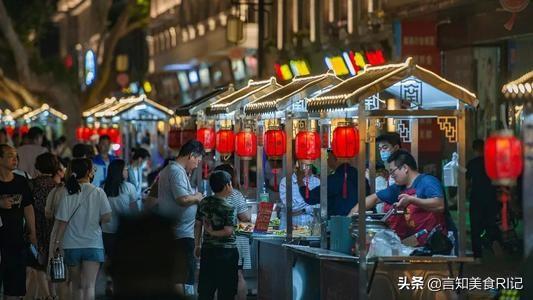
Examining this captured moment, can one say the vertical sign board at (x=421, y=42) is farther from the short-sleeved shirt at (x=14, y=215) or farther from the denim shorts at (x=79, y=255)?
the short-sleeved shirt at (x=14, y=215)

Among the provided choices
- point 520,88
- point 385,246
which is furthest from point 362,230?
point 520,88

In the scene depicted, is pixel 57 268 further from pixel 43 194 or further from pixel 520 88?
pixel 520 88

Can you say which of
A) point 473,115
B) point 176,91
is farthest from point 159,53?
point 473,115

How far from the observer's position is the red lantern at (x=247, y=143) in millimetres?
18062

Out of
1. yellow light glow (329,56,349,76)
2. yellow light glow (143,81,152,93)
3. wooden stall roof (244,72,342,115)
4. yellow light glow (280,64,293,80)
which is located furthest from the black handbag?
yellow light glow (143,81,152,93)

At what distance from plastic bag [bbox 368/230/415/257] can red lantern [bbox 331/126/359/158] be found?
145 cm

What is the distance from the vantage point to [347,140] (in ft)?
44.0

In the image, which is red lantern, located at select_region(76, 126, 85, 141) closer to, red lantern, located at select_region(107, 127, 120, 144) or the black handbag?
red lantern, located at select_region(107, 127, 120, 144)

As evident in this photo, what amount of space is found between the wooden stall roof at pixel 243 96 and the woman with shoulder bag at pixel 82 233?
156 inches

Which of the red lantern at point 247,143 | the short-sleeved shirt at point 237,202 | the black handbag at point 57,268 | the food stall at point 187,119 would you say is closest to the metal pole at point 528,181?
the short-sleeved shirt at point 237,202

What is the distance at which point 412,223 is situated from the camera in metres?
12.7

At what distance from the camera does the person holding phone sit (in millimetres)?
13727

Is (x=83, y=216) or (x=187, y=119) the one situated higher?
(x=187, y=119)

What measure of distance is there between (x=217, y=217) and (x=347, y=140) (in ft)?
4.93
